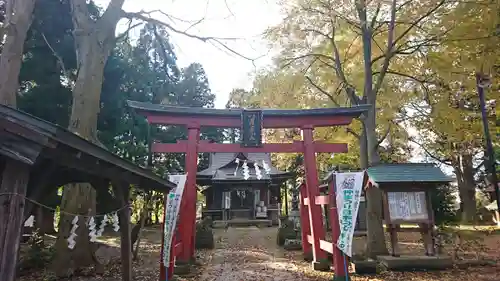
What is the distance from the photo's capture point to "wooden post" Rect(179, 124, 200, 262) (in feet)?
27.8

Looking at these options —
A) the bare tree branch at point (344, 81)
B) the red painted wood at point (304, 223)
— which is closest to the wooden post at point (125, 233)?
the red painted wood at point (304, 223)

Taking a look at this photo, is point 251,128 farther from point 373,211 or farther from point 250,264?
point 373,211

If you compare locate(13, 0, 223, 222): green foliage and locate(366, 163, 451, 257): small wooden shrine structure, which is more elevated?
locate(13, 0, 223, 222): green foliage

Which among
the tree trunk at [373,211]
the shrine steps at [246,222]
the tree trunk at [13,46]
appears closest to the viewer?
the tree trunk at [13,46]

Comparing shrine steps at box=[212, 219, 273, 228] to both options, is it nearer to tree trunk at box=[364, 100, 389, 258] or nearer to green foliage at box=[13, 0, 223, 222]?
green foliage at box=[13, 0, 223, 222]

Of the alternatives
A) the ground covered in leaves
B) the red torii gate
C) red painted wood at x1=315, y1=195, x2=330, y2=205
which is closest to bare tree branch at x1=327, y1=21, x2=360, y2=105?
the red torii gate

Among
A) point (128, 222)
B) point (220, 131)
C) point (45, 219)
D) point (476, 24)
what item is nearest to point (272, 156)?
point (220, 131)

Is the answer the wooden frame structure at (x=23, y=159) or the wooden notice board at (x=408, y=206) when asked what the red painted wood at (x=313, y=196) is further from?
the wooden frame structure at (x=23, y=159)

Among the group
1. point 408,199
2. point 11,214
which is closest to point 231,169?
point 408,199

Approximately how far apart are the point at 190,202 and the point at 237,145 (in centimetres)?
196

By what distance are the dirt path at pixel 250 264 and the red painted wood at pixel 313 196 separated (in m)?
0.67

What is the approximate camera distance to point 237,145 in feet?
30.2

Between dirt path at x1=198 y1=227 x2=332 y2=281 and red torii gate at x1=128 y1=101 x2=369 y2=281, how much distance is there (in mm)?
790

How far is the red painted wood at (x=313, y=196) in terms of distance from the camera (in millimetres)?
8555
